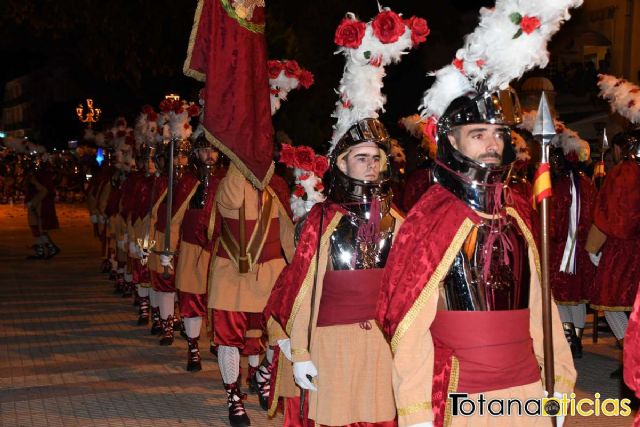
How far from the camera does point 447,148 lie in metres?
3.63

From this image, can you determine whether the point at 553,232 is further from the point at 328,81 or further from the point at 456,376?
the point at 328,81

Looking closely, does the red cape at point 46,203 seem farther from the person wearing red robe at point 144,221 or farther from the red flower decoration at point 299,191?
the red flower decoration at point 299,191

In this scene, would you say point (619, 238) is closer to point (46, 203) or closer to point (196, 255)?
point (196, 255)

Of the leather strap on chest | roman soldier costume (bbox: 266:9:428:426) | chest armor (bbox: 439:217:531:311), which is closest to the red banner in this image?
the leather strap on chest

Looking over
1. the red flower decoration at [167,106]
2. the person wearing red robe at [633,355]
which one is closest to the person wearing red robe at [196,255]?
the red flower decoration at [167,106]

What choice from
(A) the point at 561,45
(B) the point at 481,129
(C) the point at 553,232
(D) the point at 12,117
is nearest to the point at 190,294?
(C) the point at 553,232

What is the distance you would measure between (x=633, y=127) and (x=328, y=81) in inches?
471

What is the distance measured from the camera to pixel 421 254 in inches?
138

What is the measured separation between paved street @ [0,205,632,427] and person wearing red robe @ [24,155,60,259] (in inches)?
160

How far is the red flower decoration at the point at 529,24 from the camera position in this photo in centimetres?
343

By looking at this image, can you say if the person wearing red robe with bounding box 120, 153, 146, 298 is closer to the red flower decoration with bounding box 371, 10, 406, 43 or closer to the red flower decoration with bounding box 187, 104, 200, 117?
the red flower decoration with bounding box 187, 104, 200, 117

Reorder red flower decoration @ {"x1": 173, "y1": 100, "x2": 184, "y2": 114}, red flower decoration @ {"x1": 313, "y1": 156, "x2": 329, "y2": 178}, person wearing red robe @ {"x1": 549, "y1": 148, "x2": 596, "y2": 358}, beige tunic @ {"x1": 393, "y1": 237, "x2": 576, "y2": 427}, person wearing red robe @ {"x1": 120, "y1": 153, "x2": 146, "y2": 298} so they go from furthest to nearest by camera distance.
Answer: person wearing red robe @ {"x1": 120, "y1": 153, "x2": 146, "y2": 298}
red flower decoration @ {"x1": 173, "y1": 100, "x2": 184, "y2": 114}
person wearing red robe @ {"x1": 549, "y1": 148, "x2": 596, "y2": 358}
red flower decoration @ {"x1": 313, "y1": 156, "x2": 329, "y2": 178}
beige tunic @ {"x1": 393, "y1": 237, "x2": 576, "y2": 427}

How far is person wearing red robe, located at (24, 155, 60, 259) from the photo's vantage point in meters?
18.3

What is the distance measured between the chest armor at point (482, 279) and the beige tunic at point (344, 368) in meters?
1.20
